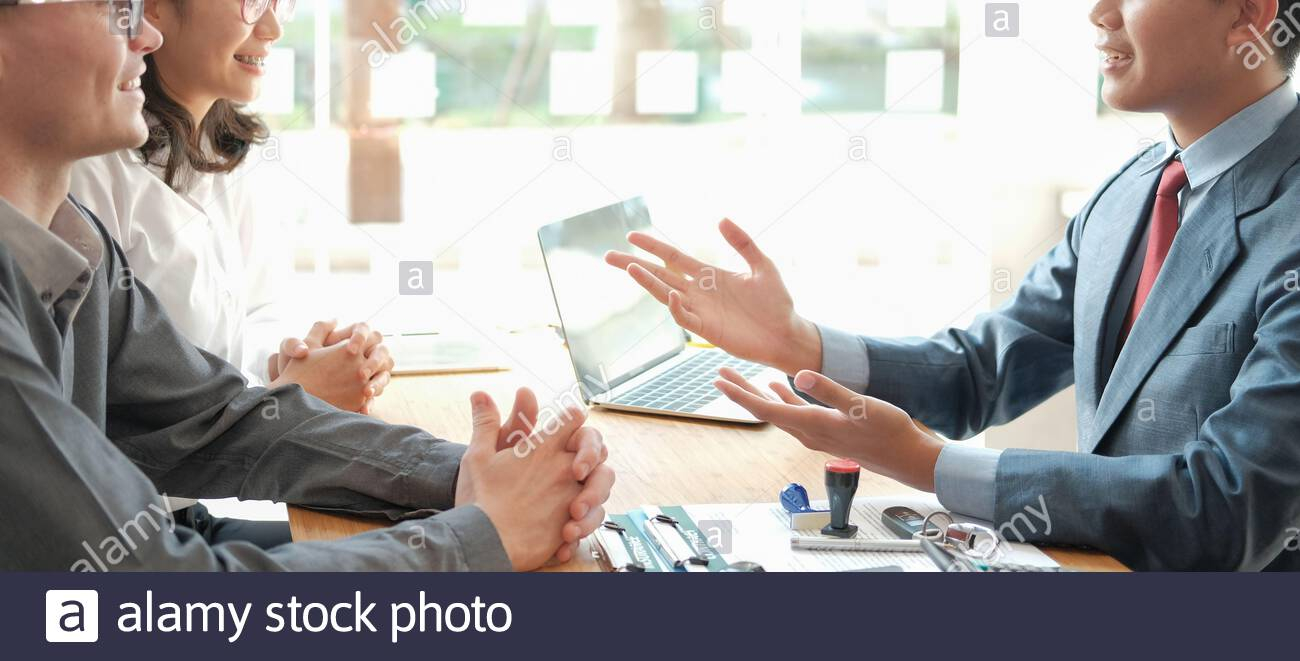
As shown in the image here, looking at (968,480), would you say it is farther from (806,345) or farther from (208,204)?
(208,204)

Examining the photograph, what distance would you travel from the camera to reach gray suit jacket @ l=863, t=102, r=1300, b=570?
4.08ft

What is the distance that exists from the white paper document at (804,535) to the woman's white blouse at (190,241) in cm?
83

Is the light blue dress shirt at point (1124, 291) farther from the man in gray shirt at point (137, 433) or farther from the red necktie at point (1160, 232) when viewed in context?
the man in gray shirt at point (137, 433)

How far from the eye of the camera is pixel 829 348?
1.73 m

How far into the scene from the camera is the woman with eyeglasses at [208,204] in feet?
5.82

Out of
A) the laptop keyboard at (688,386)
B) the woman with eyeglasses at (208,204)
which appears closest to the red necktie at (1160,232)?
the laptop keyboard at (688,386)

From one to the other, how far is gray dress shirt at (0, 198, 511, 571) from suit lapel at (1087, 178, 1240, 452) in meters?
0.79

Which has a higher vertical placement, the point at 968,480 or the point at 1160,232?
the point at 1160,232

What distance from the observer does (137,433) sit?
4.70 ft

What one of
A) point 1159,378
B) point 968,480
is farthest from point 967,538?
point 1159,378

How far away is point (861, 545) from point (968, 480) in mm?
165
